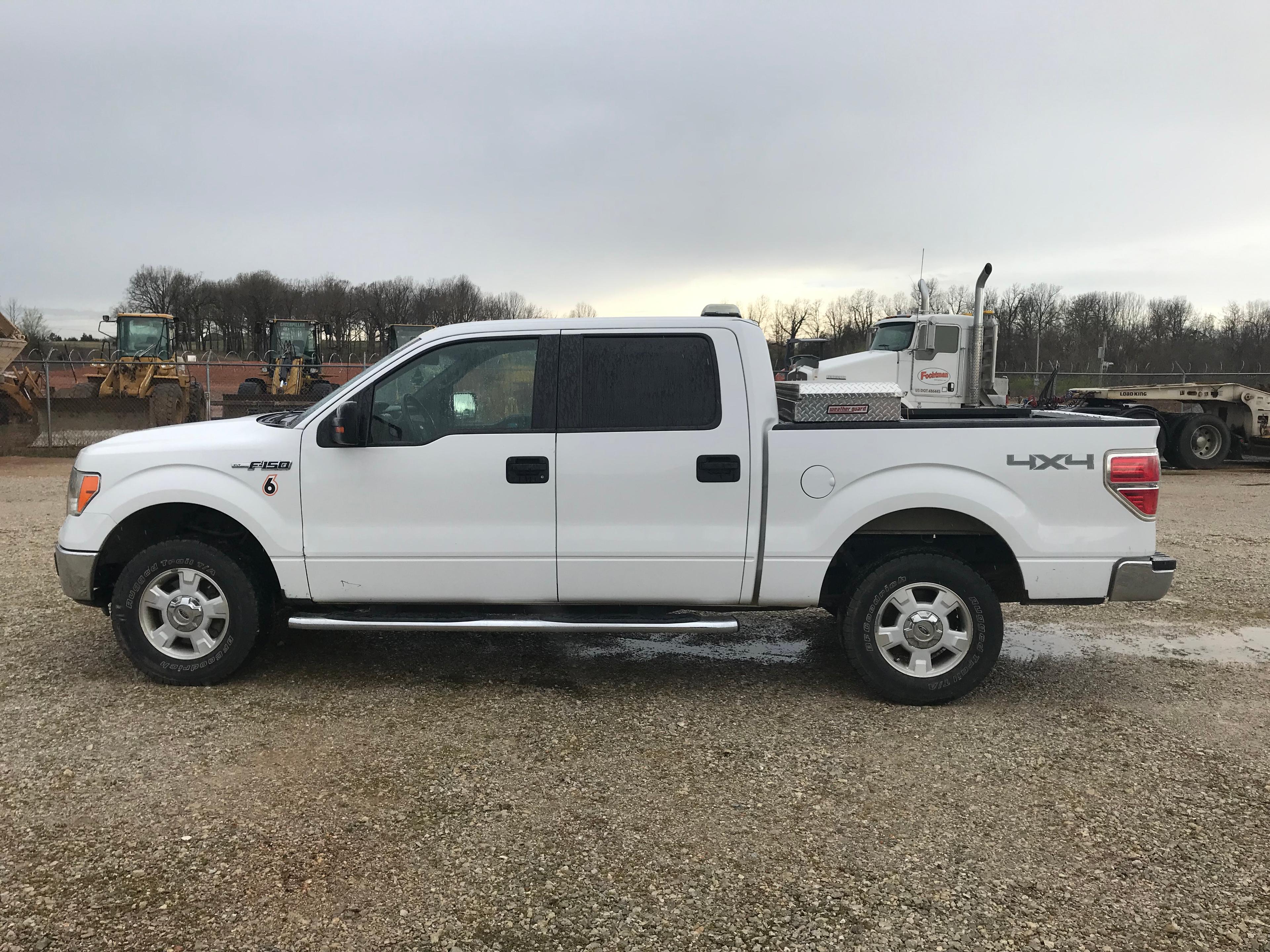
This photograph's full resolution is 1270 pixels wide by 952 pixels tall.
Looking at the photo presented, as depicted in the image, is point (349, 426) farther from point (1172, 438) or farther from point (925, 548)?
point (1172, 438)

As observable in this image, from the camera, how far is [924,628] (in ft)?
15.7

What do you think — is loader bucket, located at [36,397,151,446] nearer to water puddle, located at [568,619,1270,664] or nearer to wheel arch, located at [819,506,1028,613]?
water puddle, located at [568,619,1270,664]

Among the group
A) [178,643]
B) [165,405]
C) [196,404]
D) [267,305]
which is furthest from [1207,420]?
[267,305]

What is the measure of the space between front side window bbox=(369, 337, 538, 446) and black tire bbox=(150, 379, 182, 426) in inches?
664

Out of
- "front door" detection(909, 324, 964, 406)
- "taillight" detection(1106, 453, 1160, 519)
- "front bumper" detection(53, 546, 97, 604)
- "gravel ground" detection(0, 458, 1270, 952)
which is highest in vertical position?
"front door" detection(909, 324, 964, 406)

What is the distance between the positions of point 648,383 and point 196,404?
19871 millimetres

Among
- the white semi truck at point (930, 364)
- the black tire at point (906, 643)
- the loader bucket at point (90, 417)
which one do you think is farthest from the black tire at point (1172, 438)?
the loader bucket at point (90, 417)

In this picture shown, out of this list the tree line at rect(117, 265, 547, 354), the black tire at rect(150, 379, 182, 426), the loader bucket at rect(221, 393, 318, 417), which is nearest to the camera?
the loader bucket at rect(221, 393, 318, 417)

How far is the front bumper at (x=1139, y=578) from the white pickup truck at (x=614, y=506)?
1cm

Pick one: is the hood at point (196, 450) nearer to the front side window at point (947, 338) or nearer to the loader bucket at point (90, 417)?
the front side window at point (947, 338)

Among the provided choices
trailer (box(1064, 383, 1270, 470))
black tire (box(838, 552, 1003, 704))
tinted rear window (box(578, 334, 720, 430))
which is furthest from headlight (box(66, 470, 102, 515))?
trailer (box(1064, 383, 1270, 470))

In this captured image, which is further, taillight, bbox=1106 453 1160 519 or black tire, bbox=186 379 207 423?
black tire, bbox=186 379 207 423

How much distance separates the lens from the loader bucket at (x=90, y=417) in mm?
19453

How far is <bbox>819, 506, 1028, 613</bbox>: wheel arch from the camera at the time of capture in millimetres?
4836
